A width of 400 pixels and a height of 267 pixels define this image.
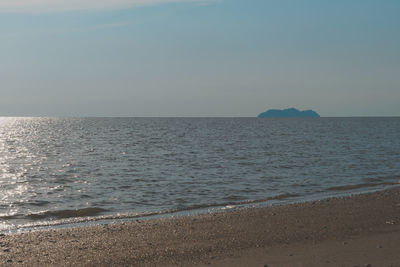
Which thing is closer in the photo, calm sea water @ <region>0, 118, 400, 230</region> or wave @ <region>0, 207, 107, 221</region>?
wave @ <region>0, 207, 107, 221</region>

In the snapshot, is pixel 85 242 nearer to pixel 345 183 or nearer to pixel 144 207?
pixel 144 207

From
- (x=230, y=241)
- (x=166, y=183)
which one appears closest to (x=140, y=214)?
(x=230, y=241)

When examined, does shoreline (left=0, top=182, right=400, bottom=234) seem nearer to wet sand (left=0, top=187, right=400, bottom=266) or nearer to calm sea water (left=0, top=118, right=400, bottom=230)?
calm sea water (left=0, top=118, right=400, bottom=230)

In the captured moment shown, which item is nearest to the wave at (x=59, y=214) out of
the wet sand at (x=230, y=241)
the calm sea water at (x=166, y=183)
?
the calm sea water at (x=166, y=183)

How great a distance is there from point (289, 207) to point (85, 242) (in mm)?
8405

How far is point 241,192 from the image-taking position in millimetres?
22188

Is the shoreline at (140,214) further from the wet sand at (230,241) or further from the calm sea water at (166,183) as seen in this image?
the wet sand at (230,241)

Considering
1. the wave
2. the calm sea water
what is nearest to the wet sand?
the wave

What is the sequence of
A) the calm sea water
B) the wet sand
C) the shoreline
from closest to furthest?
the wet sand
the shoreline
the calm sea water

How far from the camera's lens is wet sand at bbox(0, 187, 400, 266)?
9.87m

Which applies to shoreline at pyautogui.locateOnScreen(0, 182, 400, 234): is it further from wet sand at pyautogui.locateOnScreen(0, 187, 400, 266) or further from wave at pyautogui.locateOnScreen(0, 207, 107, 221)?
wet sand at pyautogui.locateOnScreen(0, 187, 400, 266)

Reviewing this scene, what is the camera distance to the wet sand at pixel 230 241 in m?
9.87

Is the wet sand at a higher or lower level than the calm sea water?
higher

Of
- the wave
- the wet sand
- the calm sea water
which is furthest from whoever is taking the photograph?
the calm sea water
